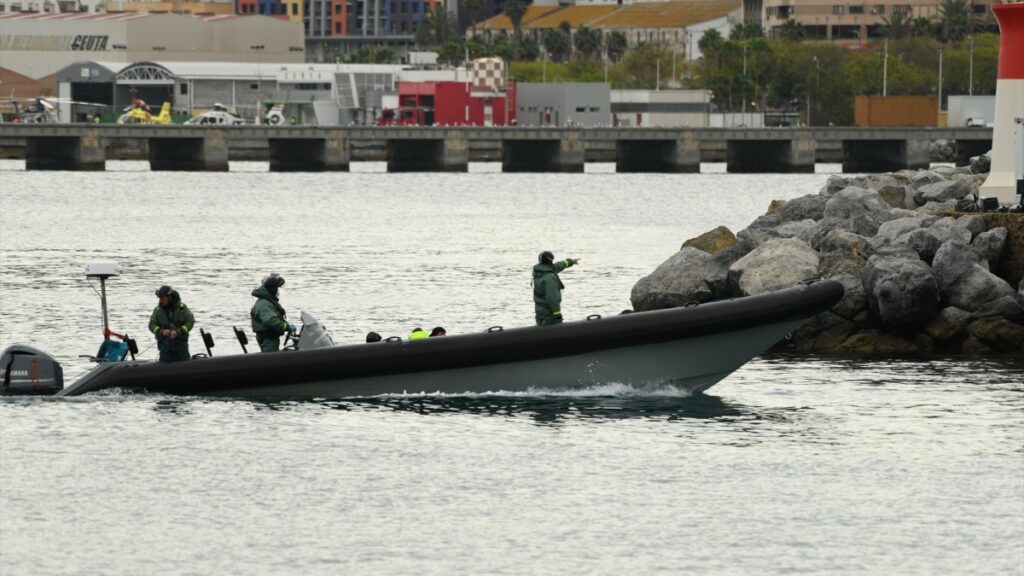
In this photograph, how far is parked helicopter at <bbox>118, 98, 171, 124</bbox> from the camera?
7264 inches

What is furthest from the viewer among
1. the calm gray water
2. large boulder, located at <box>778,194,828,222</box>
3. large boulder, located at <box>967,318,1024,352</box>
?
large boulder, located at <box>778,194,828,222</box>

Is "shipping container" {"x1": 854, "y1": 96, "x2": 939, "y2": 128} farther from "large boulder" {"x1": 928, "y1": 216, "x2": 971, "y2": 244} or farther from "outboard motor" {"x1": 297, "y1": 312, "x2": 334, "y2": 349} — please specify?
"outboard motor" {"x1": 297, "y1": 312, "x2": 334, "y2": 349}

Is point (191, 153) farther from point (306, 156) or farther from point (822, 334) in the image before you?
point (822, 334)

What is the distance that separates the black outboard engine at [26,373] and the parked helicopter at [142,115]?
152 meters

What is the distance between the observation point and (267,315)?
31531mm

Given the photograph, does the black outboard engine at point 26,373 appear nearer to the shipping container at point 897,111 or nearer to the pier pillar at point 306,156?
the pier pillar at point 306,156

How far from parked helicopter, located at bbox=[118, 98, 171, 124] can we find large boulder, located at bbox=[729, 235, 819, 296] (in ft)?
475

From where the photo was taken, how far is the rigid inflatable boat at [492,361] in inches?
1238

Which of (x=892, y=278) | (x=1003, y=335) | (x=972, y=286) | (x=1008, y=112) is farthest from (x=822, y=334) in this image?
(x=1008, y=112)

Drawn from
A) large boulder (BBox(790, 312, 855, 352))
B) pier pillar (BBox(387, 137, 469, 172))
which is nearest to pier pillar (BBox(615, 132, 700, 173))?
pier pillar (BBox(387, 137, 469, 172))

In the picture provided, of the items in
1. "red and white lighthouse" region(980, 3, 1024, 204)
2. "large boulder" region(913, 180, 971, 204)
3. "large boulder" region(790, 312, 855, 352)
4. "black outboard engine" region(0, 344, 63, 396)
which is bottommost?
"large boulder" region(790, 312, 855, 352)

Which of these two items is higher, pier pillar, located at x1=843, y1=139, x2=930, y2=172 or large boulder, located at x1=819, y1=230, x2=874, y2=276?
large boulder, located at x1=819, y1=230, x2=874, y2=276

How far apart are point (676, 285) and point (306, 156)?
121 metres

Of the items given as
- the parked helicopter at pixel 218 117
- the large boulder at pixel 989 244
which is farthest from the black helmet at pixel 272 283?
the parked helicopter at pixel 218 117
